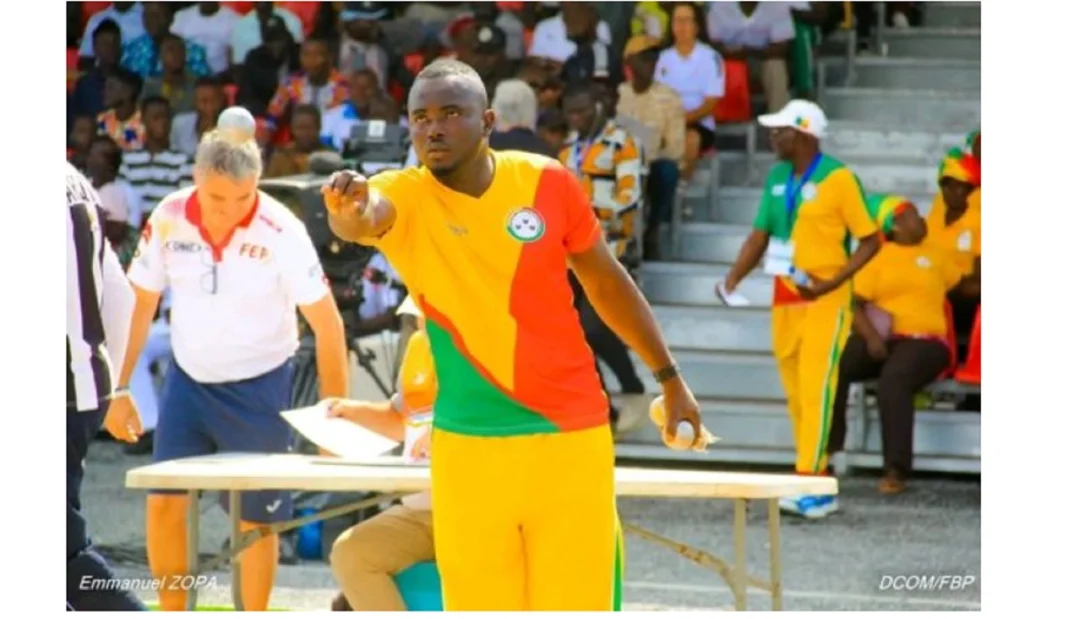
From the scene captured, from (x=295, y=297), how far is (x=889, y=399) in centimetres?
416

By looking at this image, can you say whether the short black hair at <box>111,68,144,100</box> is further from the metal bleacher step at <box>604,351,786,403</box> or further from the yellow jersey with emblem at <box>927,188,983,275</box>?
the yellow jersey with emblem at <box>927,188,983,275</box>

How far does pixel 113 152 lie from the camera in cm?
1299

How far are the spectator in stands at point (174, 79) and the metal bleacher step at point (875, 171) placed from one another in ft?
11.0

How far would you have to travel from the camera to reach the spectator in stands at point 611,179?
1155 centimetres

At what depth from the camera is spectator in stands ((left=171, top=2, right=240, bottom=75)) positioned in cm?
1447

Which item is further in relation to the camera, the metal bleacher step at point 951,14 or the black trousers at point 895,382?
the metal bleacher step at point 951,14

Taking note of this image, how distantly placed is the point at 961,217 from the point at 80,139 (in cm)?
523

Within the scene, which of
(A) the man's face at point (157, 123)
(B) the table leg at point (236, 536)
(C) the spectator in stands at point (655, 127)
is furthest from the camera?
(A) the man's face at point (157, 123)

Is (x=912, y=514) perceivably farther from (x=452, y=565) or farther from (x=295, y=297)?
(x=452, y=565)

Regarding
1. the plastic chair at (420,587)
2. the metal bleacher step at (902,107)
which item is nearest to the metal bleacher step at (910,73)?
the metal bleacher step at (902,107)

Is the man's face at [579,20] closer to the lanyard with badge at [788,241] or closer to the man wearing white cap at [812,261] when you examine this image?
the man wearing white cap at [812,261]

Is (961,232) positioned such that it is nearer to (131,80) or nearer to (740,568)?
(740,568)

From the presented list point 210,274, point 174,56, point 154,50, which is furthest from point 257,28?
point 210,274
